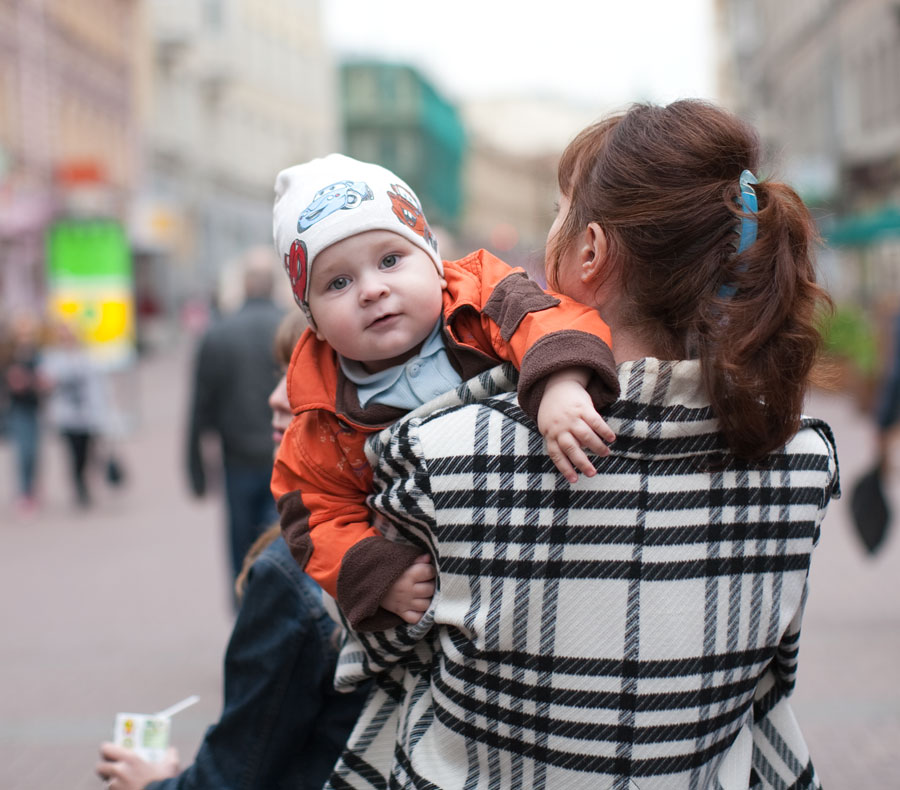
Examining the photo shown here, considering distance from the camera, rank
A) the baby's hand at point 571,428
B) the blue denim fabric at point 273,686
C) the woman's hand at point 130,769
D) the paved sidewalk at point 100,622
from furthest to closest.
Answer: the paved sidewalk at point 100,622 → the woman's hand at point 130,769 → the blue denim fabric at point 273,686 → the baby's hand at point 571,428

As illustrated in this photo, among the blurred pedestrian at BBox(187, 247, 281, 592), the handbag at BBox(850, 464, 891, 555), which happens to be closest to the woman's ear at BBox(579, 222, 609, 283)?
the handbag at BBox(850, 464, 891, 555)

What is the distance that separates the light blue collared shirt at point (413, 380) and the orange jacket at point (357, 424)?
0.5 inches

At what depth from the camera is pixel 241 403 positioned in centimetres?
696

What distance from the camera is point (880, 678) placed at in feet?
19.3

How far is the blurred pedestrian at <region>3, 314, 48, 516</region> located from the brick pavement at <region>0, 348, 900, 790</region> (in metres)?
0.29

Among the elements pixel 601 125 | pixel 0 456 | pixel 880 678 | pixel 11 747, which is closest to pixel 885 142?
pixel 0 456

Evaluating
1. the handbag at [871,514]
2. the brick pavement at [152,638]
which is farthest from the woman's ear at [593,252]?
the handbag at [871,514]

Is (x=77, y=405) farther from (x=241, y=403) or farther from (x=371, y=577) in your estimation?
(x=371, y=577)

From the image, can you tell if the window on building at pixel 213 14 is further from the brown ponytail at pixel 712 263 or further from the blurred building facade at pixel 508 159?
the brown ponytail at pixel 712 263

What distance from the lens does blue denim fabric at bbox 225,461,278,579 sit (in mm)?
6902

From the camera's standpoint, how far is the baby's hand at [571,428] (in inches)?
60.7

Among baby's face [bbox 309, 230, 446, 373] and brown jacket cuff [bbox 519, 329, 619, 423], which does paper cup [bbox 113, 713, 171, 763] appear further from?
brown jacket cuff [bbox 519, 329, 619, 423]

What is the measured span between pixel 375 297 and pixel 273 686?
2.17 ft

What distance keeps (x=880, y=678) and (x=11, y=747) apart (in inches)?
145
